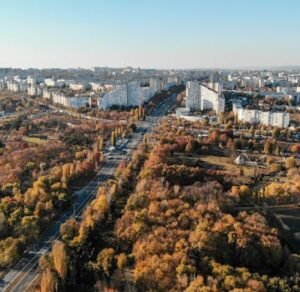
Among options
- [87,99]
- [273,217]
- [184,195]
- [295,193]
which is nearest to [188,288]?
[184,195]

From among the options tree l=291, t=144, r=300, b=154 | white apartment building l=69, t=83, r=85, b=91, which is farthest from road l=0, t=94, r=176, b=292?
white apartment building l=69, t=83, r=85, b=91

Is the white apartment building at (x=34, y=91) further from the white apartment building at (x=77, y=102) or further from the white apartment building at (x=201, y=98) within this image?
the white apartment building at (x=201, y=98)

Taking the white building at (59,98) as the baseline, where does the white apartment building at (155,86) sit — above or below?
above

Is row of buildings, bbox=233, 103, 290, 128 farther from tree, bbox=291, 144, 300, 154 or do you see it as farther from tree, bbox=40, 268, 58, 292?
tree, bbox=40, 268, 58, 292

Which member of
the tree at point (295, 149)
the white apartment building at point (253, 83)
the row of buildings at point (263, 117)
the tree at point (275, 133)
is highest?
the white apartment building at point (253, 83)

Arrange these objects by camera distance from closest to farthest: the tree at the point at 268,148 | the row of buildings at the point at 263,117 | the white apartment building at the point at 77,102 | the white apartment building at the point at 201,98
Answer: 1. the tree at the point at 268,148
2. the row of buildings at the point at 263,117
3. the white apartment building at the point at 201,98
4. the white apartment building at the point at 77,102

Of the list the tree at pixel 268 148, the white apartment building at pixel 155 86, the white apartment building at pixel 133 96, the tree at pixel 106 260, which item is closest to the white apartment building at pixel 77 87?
the white apartment building at pixel 155 86
